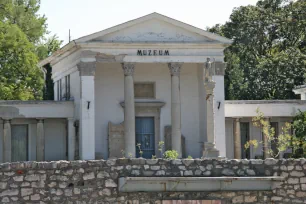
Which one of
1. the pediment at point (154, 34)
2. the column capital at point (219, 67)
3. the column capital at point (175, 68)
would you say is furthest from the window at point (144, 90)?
the column capital at point (219, 67)

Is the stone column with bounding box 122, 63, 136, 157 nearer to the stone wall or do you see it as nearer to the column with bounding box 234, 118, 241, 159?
the column with bounding box 234, 118, 241, 159

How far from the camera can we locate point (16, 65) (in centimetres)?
5466

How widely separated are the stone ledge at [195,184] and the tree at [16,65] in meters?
35.2

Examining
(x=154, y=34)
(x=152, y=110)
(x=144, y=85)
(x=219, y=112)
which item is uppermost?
(x=154, y=34)

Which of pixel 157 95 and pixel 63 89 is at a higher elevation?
pixel 63 89

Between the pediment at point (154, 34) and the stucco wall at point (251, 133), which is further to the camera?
the stucco wall at point (251, 133)

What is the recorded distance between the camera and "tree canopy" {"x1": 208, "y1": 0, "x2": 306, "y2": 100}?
194 ft

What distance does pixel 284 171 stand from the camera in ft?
63.0

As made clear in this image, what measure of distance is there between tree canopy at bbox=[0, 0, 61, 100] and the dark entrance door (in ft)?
47.0

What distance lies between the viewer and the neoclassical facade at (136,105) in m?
38.6

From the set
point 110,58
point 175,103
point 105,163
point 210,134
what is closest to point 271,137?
point 175,103

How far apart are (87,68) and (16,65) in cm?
1718

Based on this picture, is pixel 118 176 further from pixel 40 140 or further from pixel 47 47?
pixel 47 47

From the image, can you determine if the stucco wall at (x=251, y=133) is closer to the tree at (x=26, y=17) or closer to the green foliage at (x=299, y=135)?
the green foliage at (x=299, y=135)
